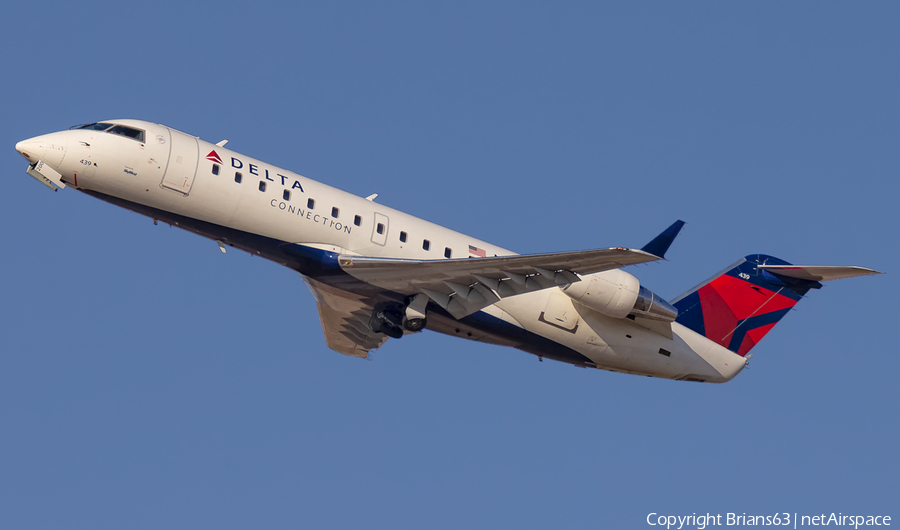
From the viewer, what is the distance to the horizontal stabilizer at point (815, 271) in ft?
68.9

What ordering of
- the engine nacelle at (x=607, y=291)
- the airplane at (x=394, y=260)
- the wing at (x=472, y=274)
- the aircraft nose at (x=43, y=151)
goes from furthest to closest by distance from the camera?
the engine nacelle at (x=607, y=291), the airplane at (x=394, y=260), the aircraft nose at (x=43, y=151), the wing at (x=472, y=274)

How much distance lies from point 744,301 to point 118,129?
47.8 ft

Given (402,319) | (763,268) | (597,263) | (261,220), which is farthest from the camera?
(763,268)

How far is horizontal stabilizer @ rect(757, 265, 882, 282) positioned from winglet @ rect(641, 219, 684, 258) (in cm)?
452

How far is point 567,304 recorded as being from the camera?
21.9 meters

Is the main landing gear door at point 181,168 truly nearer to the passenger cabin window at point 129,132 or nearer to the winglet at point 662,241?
the passenger cabin window at point 129,132

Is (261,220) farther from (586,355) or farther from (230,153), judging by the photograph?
(586,355)

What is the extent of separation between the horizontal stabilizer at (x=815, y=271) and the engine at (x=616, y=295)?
3.70 m

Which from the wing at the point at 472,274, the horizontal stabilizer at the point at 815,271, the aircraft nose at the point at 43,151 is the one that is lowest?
the wing at the point at 472,274

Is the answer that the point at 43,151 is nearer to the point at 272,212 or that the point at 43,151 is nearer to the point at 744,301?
the point at 272,212

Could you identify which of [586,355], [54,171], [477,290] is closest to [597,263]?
[477,290]

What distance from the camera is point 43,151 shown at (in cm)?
1872

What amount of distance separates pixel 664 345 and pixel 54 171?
1321 centimetres

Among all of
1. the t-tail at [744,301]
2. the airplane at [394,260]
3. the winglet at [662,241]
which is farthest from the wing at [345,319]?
the t-tail at [744,301]
